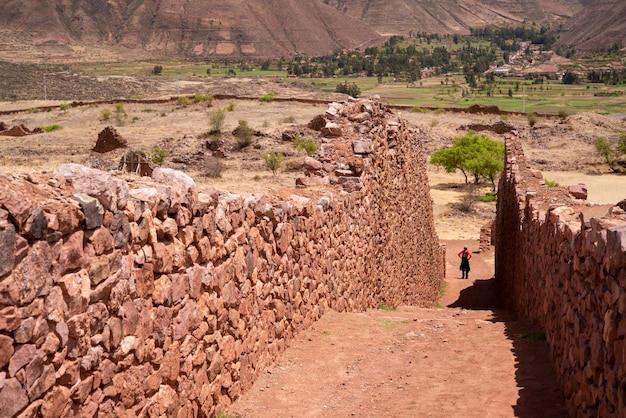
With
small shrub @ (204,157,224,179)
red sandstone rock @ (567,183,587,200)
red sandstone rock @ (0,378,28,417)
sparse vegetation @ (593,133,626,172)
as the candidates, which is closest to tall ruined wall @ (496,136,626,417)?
red sandstone rock @ (567,183,587,200)

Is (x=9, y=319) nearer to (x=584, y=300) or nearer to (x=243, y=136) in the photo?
(x=584, y=300)

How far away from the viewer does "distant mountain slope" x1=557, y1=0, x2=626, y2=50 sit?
15900cm

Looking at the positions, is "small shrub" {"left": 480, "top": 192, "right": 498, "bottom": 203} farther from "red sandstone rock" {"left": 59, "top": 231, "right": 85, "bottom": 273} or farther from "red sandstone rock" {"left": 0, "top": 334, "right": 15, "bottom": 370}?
"red sandstone rock" {"left": 0, "top": 334, "right": 15, "bottom": 370}

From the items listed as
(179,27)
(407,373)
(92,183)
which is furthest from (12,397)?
(179,27)

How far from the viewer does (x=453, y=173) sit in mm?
52125

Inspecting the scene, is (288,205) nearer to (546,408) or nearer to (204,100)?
(546,408)

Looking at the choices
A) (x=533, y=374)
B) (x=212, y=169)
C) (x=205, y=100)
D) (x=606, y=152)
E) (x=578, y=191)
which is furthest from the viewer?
(x=205, y=100)

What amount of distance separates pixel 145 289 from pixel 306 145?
122 feet

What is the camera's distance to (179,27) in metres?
174

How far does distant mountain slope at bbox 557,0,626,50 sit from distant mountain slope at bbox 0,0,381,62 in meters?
52.6

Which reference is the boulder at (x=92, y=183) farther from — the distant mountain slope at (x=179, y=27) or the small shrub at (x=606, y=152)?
the distant mountain slope at (x=179, y=27)

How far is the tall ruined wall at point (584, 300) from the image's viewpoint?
4.85 m

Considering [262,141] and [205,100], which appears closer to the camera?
[262,141]

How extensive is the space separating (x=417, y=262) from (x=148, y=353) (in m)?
14.3
